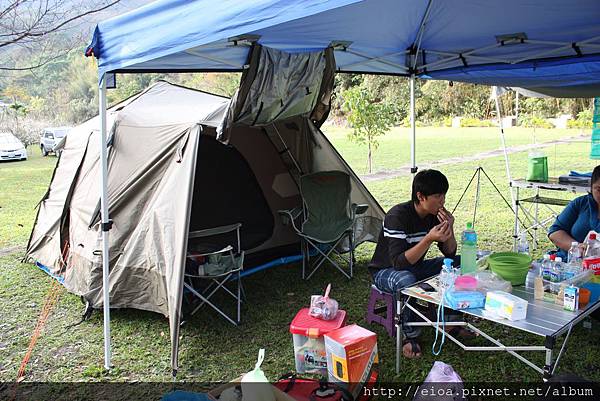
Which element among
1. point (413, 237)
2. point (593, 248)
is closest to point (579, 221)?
point (593, 248)

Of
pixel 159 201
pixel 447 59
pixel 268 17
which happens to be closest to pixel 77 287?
pixel 159 201

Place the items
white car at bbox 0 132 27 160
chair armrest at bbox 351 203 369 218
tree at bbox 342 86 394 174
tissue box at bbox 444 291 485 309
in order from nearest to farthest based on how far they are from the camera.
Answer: tissue box at bbox 444 291 485 309 < chair armrest at bbox 351 203 369 218 < tree at bbox 342 86 394 174 < white car at bbox 0 132 27 160

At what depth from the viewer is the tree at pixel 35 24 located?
7.30 ft

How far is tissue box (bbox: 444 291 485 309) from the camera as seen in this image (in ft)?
6.81

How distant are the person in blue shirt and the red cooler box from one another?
4.60 ft

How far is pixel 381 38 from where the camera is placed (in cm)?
363

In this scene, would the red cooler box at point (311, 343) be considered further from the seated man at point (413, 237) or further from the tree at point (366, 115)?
the tree at point (366, 115)

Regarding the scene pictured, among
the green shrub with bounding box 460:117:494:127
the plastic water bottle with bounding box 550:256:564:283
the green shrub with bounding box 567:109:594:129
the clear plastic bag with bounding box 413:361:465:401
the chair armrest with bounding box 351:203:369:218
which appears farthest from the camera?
the green shrub with bounding box 460:117:494:127

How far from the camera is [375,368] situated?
2467 mm

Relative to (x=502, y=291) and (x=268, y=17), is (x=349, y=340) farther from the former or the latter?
(x=268, y=17)

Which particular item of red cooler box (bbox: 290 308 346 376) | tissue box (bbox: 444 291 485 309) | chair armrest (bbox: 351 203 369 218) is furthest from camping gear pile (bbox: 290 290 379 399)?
chair armrest (bbox: 351 203 369 218)

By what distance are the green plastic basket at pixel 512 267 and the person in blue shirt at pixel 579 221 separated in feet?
1.98

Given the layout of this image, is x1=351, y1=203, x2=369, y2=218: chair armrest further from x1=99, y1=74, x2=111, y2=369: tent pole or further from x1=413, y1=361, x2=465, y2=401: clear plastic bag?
x1=413, y1=361, x2=465, y2=401: clear plastic bag

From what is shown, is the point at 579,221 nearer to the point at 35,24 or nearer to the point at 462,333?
the point at 462,333
